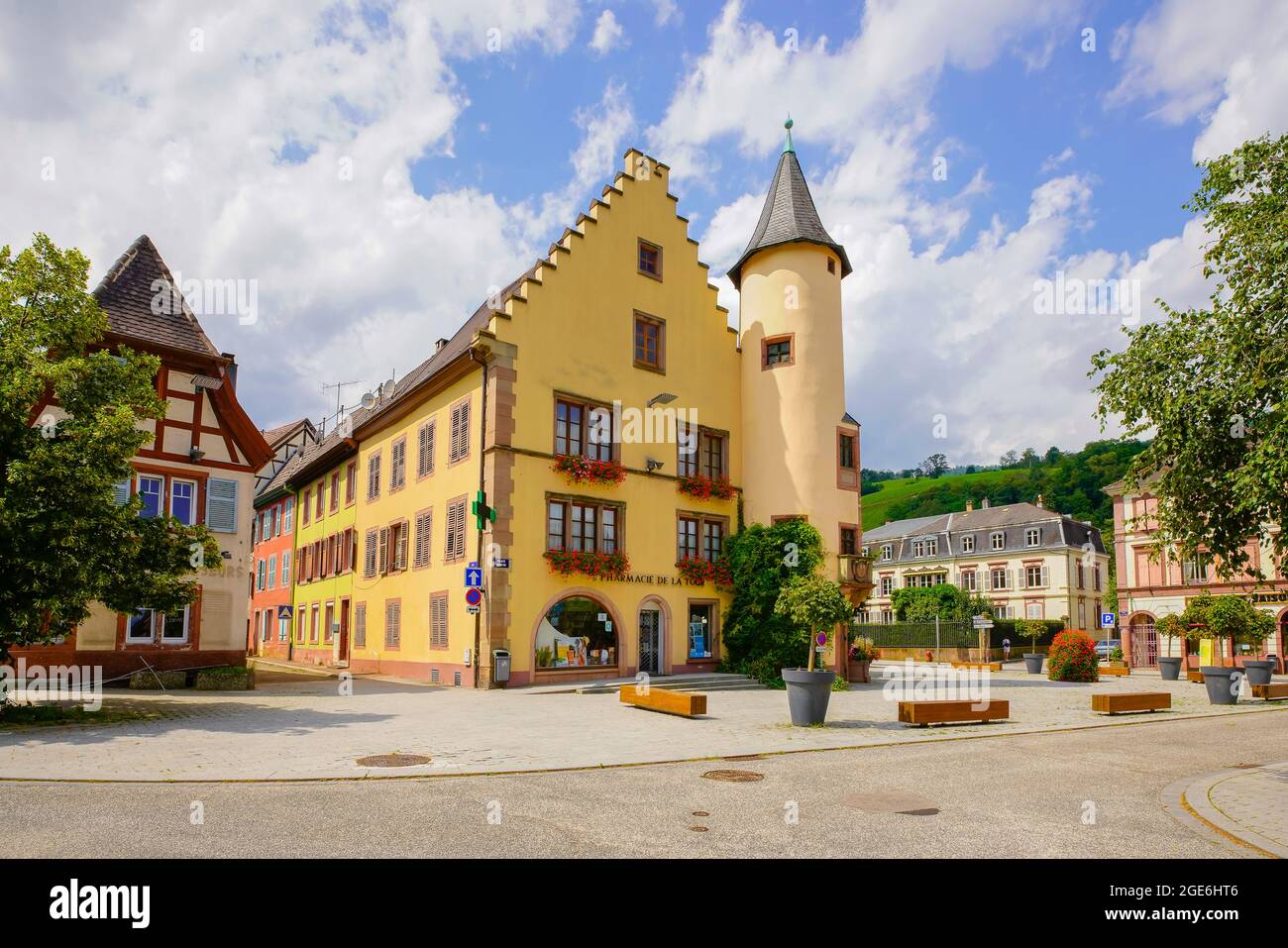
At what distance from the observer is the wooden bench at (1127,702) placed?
20.8 m

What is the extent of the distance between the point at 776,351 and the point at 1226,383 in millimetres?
21965

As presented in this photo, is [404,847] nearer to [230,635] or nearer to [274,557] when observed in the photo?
[230,635]

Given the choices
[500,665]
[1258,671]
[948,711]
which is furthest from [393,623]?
[1258,671]

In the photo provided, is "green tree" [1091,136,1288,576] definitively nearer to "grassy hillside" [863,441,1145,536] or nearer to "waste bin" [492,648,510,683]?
"waste bin" [492,648,510,683]

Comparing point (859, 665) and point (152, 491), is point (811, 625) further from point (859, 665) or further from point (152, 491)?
point (152, 491)

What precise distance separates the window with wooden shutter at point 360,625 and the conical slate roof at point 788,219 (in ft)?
63.8

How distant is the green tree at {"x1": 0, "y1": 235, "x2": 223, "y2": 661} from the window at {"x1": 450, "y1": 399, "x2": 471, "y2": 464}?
1115 centimetres

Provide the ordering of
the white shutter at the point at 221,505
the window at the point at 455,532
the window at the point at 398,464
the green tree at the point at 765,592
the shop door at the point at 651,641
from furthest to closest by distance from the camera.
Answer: the window at the point at 398,464
the green tree at the point at 765,592
the shop door at the point at 651,641
the window at the point at 455,532
the white shutter at the point at 221,505

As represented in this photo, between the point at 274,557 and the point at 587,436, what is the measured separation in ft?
92.2

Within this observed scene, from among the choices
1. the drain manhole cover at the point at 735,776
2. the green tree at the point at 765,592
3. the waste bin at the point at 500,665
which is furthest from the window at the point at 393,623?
the drain manhole cover at the point at 735,776

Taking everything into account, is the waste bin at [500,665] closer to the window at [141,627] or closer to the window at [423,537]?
the window at [423,537]

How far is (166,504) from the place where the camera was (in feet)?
82.0
